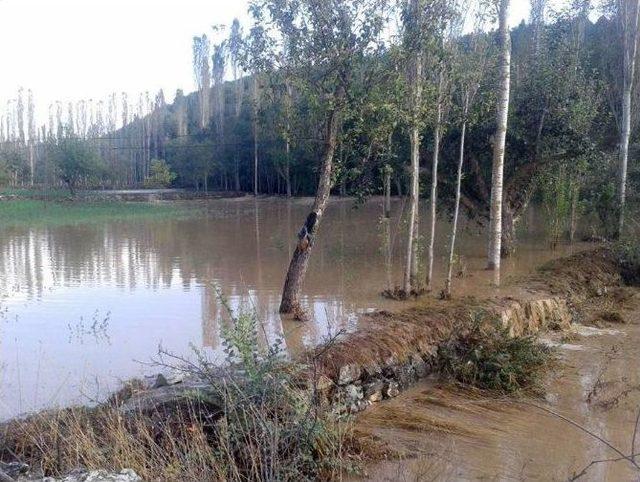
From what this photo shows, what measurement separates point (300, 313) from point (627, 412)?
524 cm

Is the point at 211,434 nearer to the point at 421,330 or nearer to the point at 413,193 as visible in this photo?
the point at 421,330

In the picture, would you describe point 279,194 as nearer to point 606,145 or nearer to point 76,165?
point 76,165

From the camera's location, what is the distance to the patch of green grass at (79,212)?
116 ft

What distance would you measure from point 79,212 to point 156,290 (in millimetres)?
29540

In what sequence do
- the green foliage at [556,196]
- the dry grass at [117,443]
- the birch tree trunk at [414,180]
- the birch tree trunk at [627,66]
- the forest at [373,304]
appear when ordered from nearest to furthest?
the dry grass at [117,443] < the forest at [373,304] < the birch tree trunk at [414,180] < the green foliage at [556,196] < the birch tree trunk at [627,66]

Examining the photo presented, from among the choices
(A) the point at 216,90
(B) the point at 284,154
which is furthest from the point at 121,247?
(A) the point at 216,90

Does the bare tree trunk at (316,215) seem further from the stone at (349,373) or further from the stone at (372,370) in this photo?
the stone at (349,373)

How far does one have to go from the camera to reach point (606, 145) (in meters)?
30.4

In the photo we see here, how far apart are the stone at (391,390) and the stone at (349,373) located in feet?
1.63

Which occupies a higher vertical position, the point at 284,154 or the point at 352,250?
the point at 284,154

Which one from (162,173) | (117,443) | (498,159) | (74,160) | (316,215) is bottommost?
(117,443)

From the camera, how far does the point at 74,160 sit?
182 ft

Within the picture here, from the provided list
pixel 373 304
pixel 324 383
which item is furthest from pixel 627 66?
pixel 324 383

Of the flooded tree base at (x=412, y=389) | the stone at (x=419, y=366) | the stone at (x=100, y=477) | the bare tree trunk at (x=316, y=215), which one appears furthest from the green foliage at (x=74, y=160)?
the stone at (x=100, y=477)
